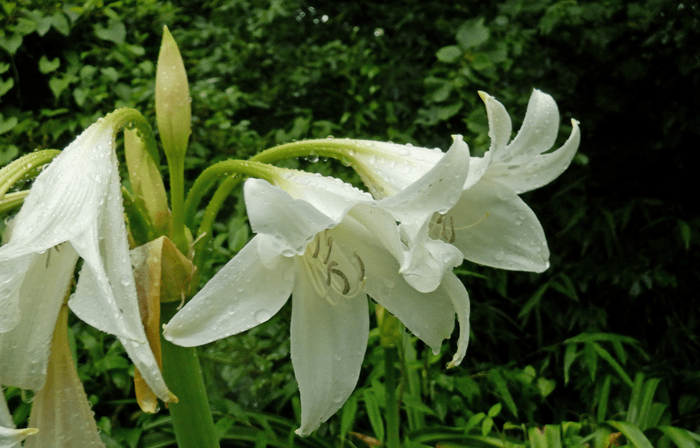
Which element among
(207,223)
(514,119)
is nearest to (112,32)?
(514,119)

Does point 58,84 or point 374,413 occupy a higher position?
point 58,84

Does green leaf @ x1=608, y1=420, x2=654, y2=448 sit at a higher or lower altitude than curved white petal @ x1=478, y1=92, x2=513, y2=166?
lower

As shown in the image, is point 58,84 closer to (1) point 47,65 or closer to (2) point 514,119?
(1) point 47,65

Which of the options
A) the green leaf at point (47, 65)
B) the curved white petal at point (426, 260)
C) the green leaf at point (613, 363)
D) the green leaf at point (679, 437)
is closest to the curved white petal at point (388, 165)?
the curved white petal at point (426, 260)

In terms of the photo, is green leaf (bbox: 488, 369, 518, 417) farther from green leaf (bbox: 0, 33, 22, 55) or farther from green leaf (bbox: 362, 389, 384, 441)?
green leaf (bbox: 0, 33, 22, 55)

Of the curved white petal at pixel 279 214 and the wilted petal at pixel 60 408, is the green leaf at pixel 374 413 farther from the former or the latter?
the curved white petal at pixel 279 214

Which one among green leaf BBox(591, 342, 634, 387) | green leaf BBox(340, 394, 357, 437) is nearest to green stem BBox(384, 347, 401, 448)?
green leaf BBox(340, 394, 357, 437)
